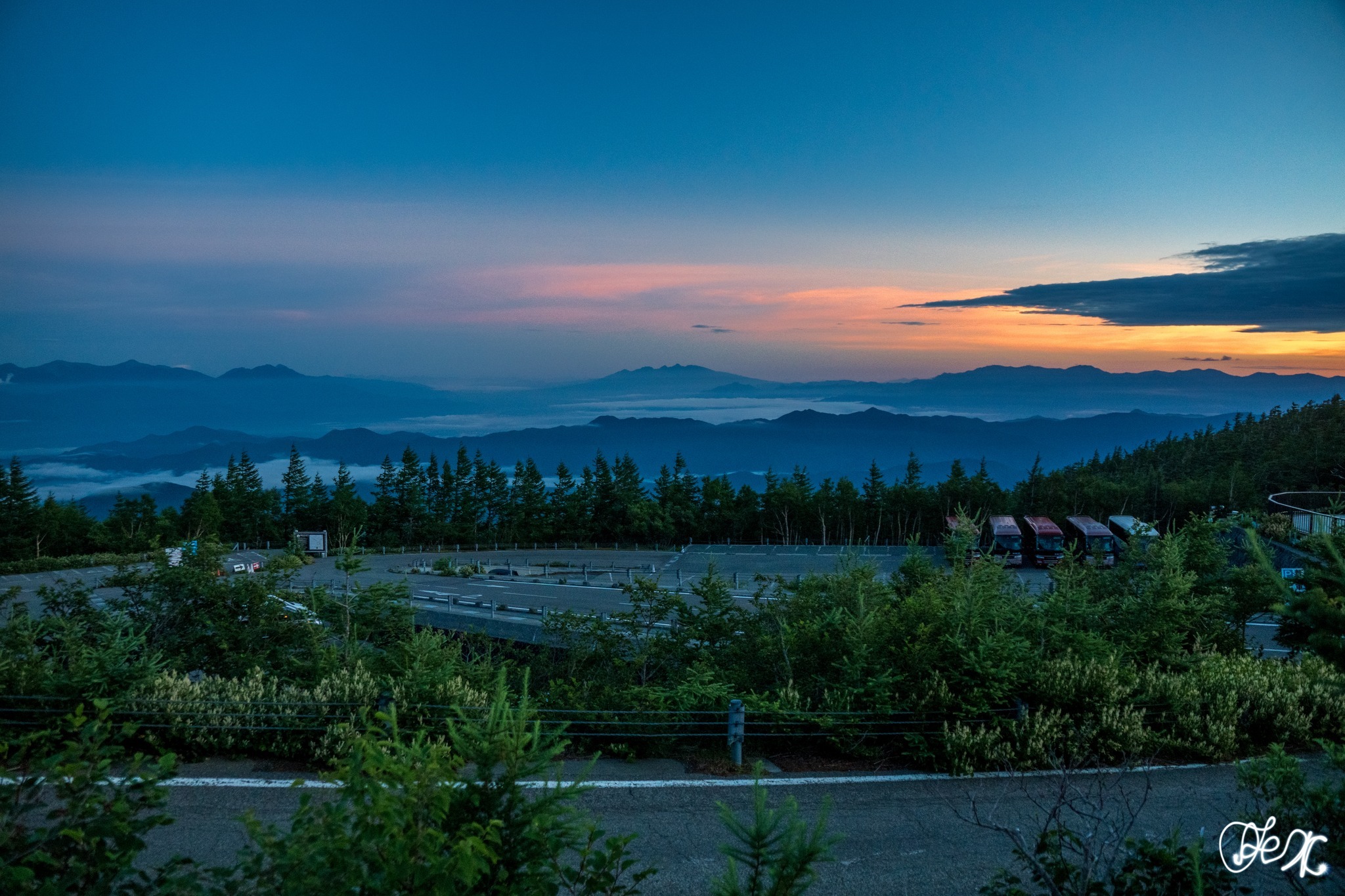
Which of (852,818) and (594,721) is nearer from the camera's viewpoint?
(852,818)

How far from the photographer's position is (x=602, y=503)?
2304 inches

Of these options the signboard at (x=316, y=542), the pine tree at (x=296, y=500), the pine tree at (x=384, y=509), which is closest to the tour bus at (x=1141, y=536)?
the signboard at (x=316, y=542)

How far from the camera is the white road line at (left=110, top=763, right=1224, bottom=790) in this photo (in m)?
6.37

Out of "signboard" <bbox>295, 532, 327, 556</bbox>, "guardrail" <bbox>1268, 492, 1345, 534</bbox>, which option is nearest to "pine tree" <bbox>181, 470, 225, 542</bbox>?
"signboard" <bbox>295, 532, 327, 556</bbox>

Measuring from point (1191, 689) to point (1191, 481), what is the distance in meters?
45.5

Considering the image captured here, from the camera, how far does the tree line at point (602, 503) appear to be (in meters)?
51.9

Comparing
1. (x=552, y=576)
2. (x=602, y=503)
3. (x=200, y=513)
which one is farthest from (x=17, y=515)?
(x=552, y=576)

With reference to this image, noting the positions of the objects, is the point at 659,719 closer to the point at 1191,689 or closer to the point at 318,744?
the point at 318,744

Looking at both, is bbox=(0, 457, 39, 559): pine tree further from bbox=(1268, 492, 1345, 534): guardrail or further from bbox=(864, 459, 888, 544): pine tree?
bbox=(1268, 492, 1345, 534): guardrail

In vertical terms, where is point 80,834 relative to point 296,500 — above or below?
above

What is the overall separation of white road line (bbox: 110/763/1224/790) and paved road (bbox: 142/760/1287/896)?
0.03 m

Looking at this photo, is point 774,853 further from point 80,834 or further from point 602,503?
point 602,503

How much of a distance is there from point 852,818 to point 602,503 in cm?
5290

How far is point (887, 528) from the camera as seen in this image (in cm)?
5409
